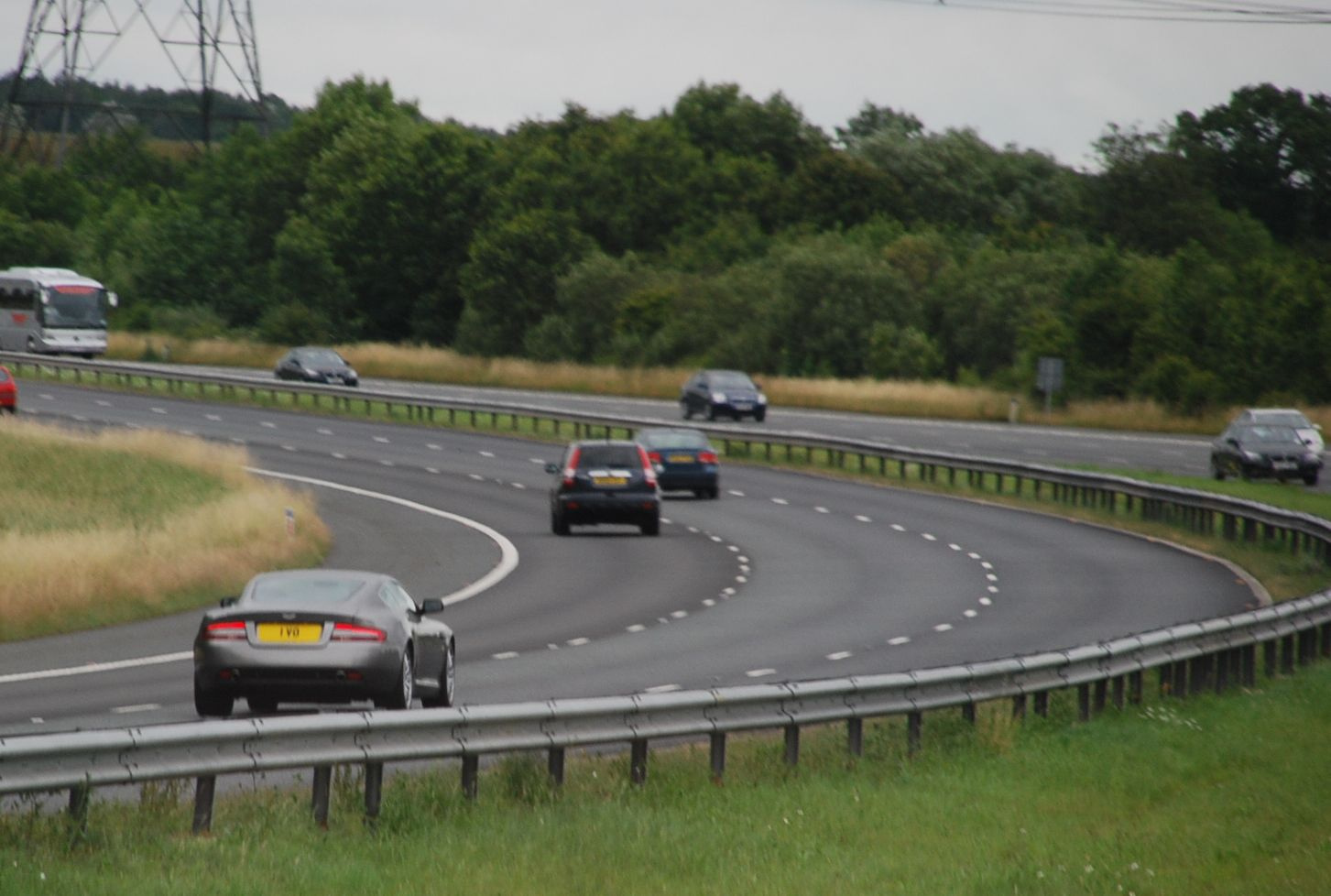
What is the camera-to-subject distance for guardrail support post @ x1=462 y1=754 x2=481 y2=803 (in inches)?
484

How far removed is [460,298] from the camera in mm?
119188

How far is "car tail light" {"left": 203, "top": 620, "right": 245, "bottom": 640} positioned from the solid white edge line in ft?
34.3

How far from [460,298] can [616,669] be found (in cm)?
9939

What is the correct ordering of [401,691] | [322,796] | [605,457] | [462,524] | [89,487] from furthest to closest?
[462,524] < [89,487] < [605,457] < [401,691] < [322,796]

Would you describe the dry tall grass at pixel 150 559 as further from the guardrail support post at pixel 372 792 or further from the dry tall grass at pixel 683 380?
the dry tall grass at pixel 683 380

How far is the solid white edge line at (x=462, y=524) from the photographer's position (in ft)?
97.2

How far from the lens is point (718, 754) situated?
1383 centimetres

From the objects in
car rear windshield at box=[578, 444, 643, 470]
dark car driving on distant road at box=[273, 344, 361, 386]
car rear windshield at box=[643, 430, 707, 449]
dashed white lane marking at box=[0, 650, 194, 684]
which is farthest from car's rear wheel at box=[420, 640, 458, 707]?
dark car driving on distant road at box=[273, 344, 361, 386]

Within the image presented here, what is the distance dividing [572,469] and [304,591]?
20568 millimetres

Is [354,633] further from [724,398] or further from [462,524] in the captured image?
[724,398]

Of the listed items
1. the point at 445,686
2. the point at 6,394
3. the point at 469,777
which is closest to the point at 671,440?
the point at 6,394

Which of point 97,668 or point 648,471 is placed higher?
point 648,471

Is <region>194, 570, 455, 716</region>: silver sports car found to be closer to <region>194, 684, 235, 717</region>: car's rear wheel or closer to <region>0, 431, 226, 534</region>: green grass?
<region>194, 684, 235, 717</region>: car's rear wheel

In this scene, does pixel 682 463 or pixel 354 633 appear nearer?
pixel 354 633
